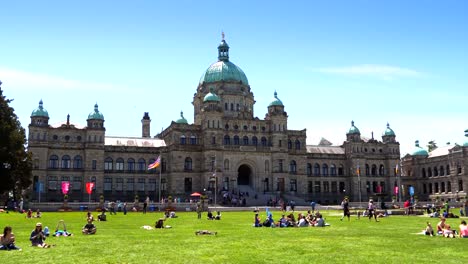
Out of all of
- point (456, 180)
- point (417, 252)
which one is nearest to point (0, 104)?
point (417, 252)

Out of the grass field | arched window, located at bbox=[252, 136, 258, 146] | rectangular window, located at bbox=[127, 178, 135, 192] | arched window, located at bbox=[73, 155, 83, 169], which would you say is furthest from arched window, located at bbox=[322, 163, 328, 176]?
the grass field

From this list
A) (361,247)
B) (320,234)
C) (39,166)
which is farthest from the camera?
(39,166)

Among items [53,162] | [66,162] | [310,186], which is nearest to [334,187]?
[310,186]

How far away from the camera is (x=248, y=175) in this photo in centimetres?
10119

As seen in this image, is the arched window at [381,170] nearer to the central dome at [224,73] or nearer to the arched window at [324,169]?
the arched window at [324,169]

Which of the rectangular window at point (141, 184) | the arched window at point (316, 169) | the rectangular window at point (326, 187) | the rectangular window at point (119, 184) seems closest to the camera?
the rectangular window at point (119, 184)

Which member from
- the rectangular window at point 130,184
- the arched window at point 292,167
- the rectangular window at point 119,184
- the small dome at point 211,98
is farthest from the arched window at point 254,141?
the rectangular window at point 119,184

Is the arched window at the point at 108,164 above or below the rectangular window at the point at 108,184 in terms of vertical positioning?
above

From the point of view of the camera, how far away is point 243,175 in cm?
10212

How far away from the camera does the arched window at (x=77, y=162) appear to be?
301ft

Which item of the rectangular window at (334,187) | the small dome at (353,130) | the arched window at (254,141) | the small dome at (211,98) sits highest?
the small dome at (211,98)

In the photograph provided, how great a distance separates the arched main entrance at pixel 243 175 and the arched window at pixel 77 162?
30.5 metres

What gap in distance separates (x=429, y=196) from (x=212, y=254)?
107 metres

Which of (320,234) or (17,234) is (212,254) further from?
(17,234)
